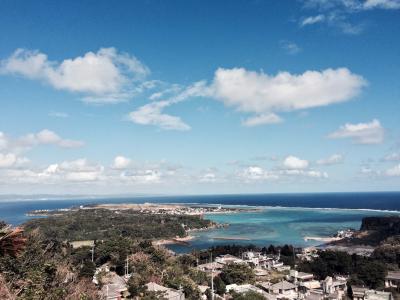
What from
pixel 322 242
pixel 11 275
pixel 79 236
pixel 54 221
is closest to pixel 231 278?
pixel 11 275

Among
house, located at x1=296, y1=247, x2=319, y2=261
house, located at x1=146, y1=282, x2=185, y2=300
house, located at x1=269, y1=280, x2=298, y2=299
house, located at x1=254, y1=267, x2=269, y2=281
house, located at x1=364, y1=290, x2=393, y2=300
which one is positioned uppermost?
house, located at x1=146, y1=282, x2=185, y2=300

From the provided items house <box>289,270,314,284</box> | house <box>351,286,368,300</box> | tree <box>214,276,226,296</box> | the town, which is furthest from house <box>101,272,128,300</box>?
house <box>351,286,368,300</box>

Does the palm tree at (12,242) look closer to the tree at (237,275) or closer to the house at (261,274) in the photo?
the tree at (237,275)

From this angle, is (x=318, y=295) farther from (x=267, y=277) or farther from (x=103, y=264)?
(x=103, y=264)

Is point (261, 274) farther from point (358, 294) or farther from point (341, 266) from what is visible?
point (358, 294)

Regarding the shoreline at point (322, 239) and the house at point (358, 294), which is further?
the shoreline at point (322, 239)

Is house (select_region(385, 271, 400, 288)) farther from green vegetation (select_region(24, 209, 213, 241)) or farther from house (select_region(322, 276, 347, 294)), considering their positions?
green vegetation (select_region(24, 209, 213, 241))

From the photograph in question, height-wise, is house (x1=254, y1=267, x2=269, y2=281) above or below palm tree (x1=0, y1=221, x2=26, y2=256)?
below

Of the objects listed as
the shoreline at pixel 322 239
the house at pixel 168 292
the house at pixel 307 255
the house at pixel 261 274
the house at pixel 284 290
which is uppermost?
the house at pixel 168 292

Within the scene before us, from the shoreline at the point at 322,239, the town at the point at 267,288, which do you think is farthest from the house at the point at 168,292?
the shoreline at the point at 322,239
